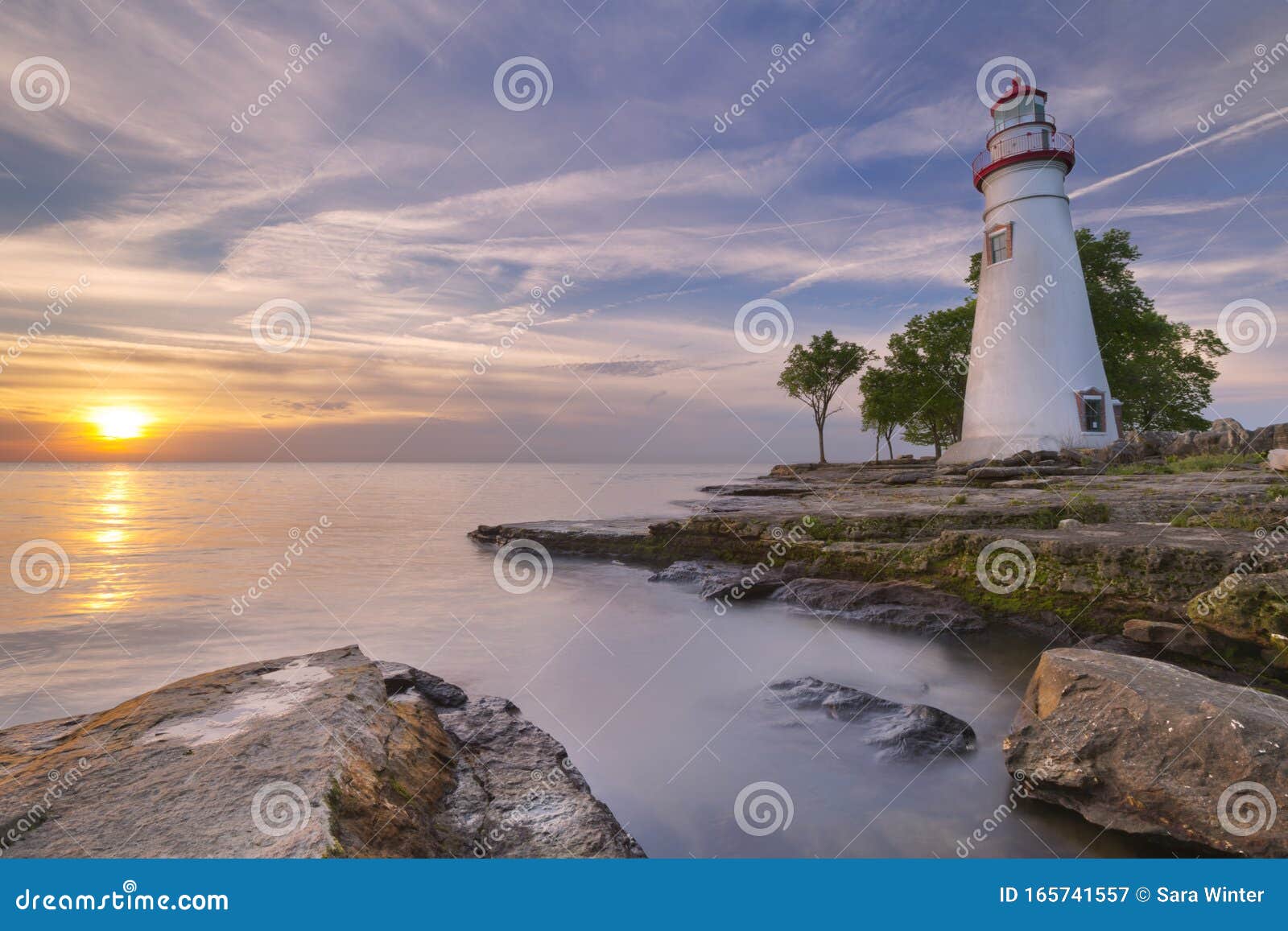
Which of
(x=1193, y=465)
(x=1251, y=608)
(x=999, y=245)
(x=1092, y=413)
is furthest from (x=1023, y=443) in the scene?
(x=1251, y=608)

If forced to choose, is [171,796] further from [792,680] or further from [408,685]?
[792,680]

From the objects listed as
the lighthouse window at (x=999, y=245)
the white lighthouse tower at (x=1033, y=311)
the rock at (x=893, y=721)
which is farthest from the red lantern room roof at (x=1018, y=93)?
the rock at (x=893, y=721)

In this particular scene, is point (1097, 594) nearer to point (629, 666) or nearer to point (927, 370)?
point (629, 666)

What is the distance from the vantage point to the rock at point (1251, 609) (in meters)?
6.28

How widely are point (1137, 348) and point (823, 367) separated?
2494cm

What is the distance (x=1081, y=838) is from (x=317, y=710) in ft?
18.6

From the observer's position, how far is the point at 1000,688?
733 cm

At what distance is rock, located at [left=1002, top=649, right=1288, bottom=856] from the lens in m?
3.89

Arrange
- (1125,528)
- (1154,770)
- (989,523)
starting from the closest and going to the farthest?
(1154,770) < (1125,528) < (989,523)

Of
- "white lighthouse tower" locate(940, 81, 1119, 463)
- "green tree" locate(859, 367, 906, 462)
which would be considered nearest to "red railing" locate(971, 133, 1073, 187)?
"white lighthouse tower" locate(940, 81, 1119, 463)

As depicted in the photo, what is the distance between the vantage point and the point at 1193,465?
18844 mm

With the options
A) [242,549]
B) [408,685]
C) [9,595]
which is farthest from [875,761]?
[242,549]

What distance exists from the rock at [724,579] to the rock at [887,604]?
0.44m

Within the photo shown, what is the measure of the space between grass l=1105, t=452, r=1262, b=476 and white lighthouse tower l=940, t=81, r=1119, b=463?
4525 mm
